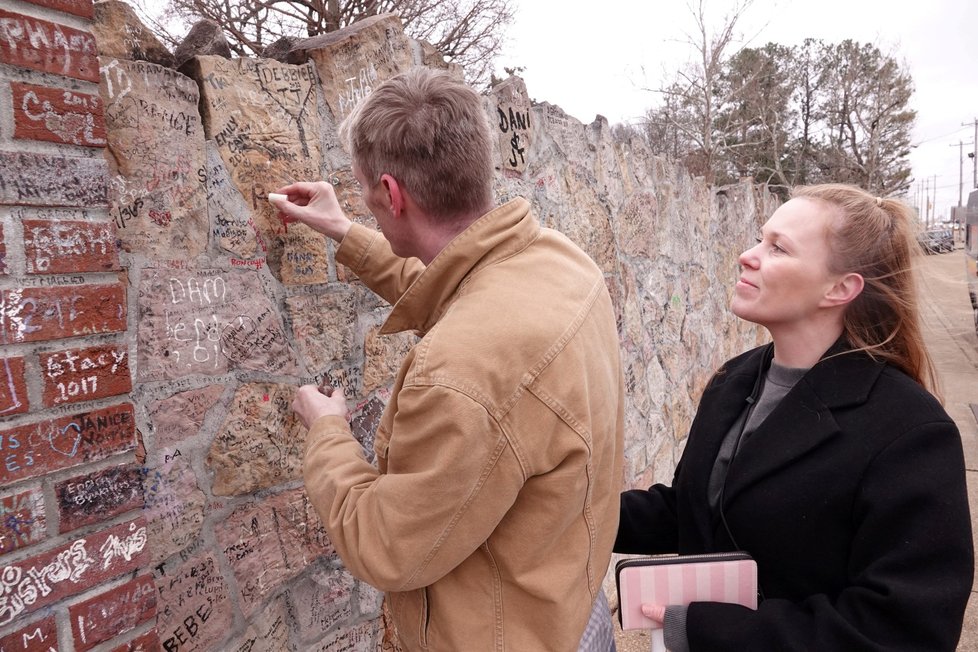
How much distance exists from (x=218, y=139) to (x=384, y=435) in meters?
1.00

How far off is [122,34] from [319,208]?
0.62m

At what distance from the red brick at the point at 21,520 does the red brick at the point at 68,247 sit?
35cm

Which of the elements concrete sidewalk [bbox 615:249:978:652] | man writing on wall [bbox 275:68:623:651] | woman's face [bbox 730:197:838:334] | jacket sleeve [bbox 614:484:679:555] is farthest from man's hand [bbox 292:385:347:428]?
concrete sidewalk [bbox 615:249:978:652]

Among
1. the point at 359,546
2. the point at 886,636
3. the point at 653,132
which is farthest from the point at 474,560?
the point at 653,132

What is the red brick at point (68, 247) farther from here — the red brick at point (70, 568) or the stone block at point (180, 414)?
the stone block at point (180, 414)

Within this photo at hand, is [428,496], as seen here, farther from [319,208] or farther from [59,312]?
[319,208]

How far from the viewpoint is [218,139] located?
181cm

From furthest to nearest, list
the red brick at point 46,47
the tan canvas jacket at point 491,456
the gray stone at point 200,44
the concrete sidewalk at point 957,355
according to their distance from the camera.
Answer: the gray stone at point 200,44 < the concrete sidewalk at point 957,355 < the tan canvas jacket at point 491,456 < the red brick at point 46,47

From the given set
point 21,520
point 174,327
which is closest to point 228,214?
point 174,327

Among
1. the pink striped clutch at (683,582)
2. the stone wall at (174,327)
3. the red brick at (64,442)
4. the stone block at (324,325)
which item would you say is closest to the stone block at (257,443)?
the stone wall at (174,327)

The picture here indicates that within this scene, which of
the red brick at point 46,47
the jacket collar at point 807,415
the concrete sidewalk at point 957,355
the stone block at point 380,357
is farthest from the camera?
the stone block at point 380,357

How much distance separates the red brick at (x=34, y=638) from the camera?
3.34 ft

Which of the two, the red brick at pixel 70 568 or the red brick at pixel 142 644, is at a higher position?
the red brick at pixel 70 568

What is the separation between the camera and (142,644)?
47.3 inches
